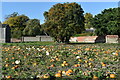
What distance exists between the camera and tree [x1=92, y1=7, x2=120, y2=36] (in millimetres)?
19850

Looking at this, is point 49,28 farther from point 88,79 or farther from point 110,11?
point 88,79

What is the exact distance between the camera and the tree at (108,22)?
1985 cm

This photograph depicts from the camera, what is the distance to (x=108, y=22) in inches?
820

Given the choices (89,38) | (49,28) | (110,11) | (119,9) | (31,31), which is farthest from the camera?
(31,31)

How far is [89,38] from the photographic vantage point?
25.0 metres

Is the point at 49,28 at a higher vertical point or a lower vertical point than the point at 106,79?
higher

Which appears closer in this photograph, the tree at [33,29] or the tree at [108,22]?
the tree at [108,22]

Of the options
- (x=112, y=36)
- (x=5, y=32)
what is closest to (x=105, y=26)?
(x=112, y=36)

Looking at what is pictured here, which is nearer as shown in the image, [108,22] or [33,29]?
[108,22]

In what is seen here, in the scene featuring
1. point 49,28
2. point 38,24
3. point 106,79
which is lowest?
point 106,79

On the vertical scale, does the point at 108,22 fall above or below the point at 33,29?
below

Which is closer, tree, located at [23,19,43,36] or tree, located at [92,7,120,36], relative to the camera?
tree, located at [92,7,120,36]

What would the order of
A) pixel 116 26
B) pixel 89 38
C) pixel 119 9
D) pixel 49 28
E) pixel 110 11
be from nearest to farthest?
pixel 49 28
pixel 116 26
pixel 119 9
pixel 110 11
pixel 89 38

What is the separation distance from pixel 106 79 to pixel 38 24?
113 feet
